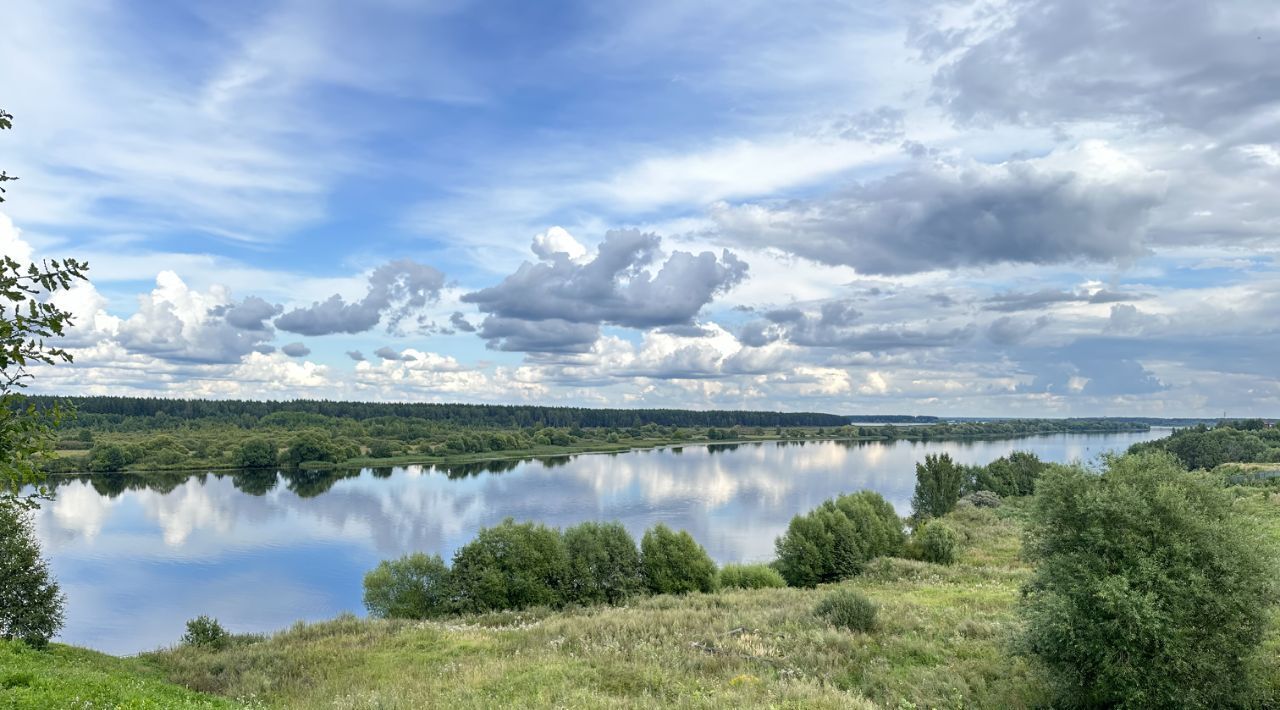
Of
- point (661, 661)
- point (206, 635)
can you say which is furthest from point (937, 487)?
point (206, 635)

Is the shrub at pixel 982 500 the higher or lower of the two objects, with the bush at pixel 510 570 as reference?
lower

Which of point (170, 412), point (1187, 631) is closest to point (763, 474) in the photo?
point (1187, 631)

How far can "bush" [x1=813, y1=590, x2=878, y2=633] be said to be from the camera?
21.2 m

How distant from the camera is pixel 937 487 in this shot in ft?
246

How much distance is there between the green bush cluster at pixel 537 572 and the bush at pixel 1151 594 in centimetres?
2814

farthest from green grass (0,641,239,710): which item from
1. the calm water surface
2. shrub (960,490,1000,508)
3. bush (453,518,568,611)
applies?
shrub (960,490,1000,508)

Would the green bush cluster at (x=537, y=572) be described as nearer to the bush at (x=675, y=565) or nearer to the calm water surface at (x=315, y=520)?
the bush at (x=675, y=565)

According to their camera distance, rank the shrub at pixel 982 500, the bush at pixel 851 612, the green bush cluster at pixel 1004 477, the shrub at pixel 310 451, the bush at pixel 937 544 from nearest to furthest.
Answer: the bush at pixel 851 612 → the bush at pixel 937 544 → the shrub at pixel 982 500 → the green bush cluster at pixel 1004 477 → the shrub at pixel 310 451

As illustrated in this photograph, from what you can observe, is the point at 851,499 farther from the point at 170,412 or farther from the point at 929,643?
the point at 170,412

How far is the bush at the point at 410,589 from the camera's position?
38.4m

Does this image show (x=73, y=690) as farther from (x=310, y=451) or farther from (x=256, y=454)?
(x=310, y=451)

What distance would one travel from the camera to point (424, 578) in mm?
39562

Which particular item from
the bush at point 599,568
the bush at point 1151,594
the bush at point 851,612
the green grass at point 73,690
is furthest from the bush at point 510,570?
the bush at point 1151,594

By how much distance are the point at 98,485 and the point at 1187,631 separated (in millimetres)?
124347
